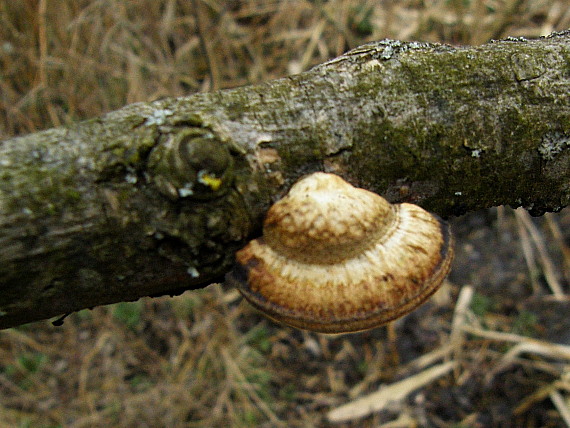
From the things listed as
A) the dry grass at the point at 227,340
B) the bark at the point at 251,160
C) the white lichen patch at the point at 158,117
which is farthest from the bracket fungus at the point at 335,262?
the dry grass at the point at 227,340

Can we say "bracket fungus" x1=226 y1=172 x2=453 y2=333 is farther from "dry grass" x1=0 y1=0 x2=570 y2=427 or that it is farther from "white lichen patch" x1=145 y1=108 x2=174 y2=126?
"dry grass" x1=0 y1=0 x2=570 y2=427

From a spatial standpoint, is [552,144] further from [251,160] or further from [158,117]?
[158,117]

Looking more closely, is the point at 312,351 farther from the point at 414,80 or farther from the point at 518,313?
the point at 414,80

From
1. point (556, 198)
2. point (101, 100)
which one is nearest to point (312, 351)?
point (101, 100)

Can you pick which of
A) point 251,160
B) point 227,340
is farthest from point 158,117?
point 227,340

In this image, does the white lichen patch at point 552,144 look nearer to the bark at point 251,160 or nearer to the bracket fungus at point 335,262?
the bark at point 251,160

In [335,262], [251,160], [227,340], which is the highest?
[251,160]
